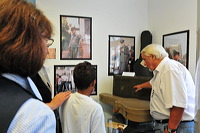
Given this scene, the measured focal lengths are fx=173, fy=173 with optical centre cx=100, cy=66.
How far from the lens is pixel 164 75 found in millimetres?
1530

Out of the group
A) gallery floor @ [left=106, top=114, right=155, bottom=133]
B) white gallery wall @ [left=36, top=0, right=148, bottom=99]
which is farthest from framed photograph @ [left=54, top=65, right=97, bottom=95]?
gallery floor @ [left=106, top=114, right=155, bottom=133]

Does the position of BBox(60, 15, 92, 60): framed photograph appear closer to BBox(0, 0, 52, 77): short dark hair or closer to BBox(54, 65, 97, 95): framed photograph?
BBox(54, 65, 97, 95): framed photograph

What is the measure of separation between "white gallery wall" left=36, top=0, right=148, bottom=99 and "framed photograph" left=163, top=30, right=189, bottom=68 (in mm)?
625

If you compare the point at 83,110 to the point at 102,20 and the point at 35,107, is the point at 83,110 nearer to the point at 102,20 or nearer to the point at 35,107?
the point at 35,107

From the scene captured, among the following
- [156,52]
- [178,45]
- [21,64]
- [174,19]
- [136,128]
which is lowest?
[136,128]

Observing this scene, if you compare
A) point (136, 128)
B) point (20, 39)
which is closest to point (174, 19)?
point (136, 128)

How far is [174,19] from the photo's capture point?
92.6 inches

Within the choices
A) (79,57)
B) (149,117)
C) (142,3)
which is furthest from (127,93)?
(142,3)

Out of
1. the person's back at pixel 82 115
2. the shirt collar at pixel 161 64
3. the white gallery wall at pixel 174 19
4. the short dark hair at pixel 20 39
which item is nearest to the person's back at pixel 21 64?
the short dark hair at pixel 20 39

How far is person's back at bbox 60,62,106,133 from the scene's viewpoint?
1095 mm

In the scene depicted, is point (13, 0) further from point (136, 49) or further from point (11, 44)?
point (136, 49)

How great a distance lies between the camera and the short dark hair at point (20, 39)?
460 mm

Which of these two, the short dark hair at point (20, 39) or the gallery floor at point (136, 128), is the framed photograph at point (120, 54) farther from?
the short dark hair at point (20, 39)

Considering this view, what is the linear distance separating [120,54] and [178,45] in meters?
0.90
